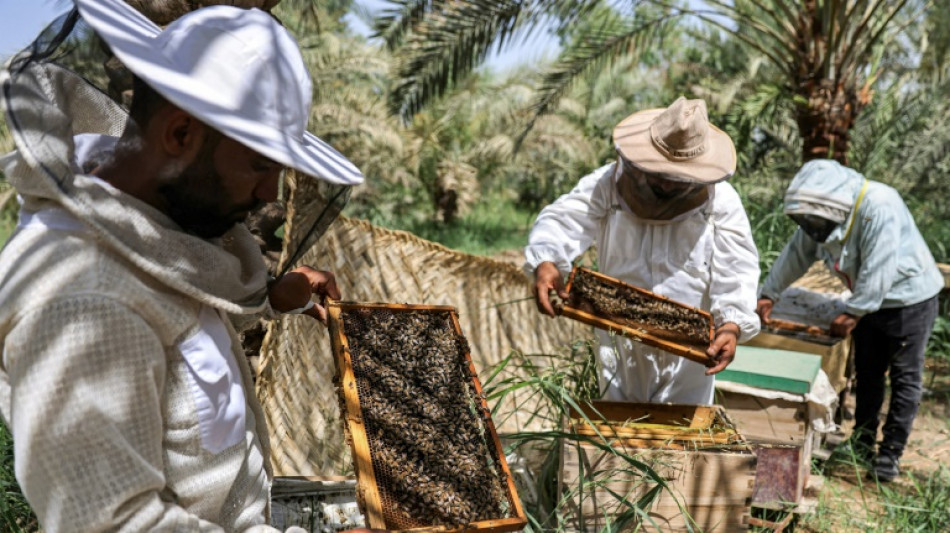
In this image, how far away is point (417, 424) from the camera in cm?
253

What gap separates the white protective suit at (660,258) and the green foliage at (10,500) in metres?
2.40

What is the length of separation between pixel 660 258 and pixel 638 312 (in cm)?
40

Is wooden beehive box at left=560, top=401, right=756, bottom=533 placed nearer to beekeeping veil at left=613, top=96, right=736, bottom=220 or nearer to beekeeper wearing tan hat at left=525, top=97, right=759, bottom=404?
beekeeper wearing tan hat at left=525, top=97, right=759, bottom=404

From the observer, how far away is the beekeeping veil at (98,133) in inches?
55.9

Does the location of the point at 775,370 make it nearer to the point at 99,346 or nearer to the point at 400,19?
the point at 99,346

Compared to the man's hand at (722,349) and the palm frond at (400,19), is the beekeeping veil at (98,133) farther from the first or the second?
the palm frond at (400,19)

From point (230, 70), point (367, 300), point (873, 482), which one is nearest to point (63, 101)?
point (230, 70)

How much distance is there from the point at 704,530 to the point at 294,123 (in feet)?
7.89

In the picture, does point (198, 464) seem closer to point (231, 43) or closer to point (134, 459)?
point (134, 459)

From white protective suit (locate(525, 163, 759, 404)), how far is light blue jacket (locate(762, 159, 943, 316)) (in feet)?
4.37

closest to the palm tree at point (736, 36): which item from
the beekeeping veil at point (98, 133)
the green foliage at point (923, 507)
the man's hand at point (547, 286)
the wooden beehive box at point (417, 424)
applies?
the green foliage at point (923, 507)

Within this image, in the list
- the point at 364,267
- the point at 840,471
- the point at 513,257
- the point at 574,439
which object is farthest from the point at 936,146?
the point at 574,439

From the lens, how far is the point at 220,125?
1454mm

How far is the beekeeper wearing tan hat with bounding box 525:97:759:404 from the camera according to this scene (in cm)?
354
